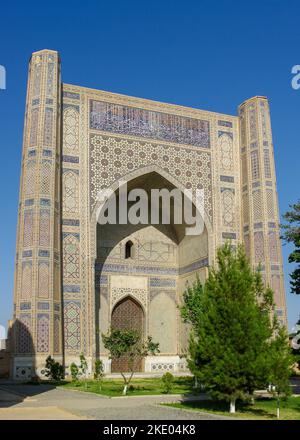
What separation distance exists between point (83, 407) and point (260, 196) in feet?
Answer: 40.8

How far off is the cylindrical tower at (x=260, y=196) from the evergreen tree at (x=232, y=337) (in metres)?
10.1

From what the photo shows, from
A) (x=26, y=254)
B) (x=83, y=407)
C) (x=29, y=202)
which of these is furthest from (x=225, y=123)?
(x=83, y=407)

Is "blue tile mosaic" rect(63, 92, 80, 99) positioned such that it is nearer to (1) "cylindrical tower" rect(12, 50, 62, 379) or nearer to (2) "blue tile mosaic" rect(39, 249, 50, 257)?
(1) "cylindrical tower" rect(12, 50, 62, 379)

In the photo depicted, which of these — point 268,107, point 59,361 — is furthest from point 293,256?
point 268,107

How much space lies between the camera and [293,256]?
44.4ft

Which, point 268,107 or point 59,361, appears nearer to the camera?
point 59,361

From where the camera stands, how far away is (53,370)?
612 inches

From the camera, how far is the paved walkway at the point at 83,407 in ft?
24.6

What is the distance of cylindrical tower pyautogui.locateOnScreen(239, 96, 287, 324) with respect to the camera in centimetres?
1898

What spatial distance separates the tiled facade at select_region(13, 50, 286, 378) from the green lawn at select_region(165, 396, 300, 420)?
7.41 metres

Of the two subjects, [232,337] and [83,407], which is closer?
[232,337]

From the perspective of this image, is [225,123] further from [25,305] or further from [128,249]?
[25,305]
